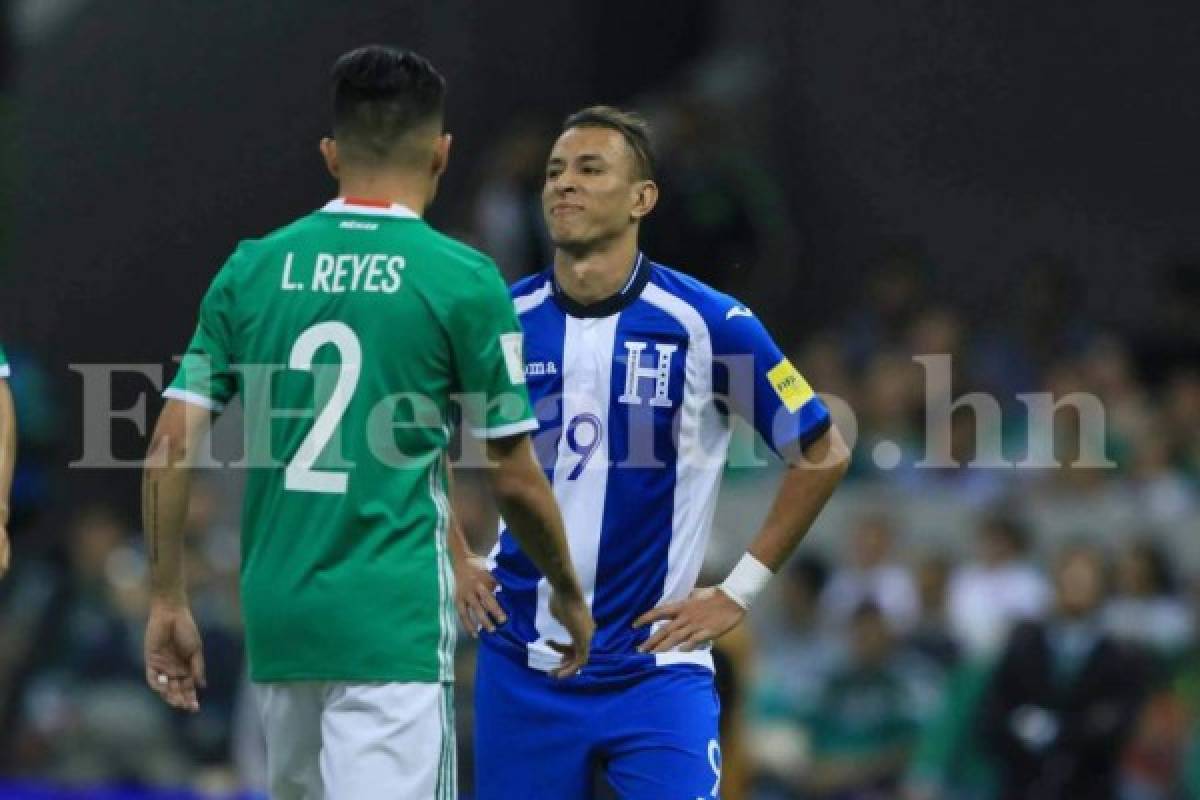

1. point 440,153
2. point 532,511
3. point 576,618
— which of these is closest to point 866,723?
point 576,618

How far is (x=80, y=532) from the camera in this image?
14.9m

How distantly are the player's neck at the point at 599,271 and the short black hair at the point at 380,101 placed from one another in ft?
4.21

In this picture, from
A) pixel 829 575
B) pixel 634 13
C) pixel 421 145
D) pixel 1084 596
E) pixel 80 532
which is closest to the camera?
pixel 421 145

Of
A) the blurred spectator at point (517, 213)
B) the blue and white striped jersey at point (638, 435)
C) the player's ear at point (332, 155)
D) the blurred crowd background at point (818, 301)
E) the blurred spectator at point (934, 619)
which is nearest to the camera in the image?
the player's ear at point (332, 155)

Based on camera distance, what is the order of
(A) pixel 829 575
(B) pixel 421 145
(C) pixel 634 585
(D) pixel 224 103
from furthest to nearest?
(D) pixel 224 103 < (A) pixel 829 575 < (C) pixel 634 585 < (B) pixel 421 145

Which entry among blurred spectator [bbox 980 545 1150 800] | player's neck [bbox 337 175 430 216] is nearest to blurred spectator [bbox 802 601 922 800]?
blurred spectator [bbox 980 545 1150 800]

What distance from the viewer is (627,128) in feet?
24.8

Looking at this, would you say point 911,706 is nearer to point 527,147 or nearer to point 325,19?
point 527,147

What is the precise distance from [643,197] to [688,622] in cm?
128

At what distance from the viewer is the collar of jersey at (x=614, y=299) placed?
7.42 metres

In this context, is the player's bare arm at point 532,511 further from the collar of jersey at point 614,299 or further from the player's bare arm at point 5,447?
the player's bare arm at point 5,447

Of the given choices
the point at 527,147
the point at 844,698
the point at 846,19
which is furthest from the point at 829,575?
the point at 846,19

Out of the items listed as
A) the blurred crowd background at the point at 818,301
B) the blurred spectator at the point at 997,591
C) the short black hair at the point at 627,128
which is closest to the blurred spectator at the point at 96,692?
the blurred crowd background at the point at 818,301

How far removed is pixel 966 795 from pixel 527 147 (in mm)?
5084
